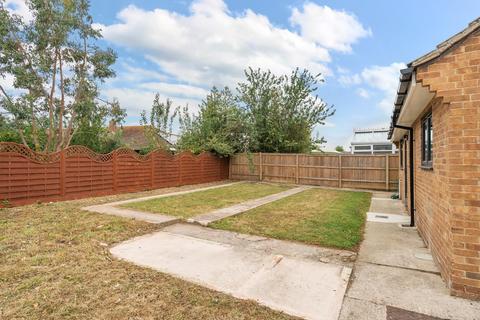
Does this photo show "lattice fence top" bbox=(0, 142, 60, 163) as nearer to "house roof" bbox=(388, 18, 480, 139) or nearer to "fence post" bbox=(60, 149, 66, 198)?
"fence post" bbox=(60, 149, 66, 198)

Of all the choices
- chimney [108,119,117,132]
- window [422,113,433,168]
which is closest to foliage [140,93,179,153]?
chimney [108,119,117,132]

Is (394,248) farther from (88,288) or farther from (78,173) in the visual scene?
(78,173)

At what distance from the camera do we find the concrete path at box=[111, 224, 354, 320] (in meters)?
2.83

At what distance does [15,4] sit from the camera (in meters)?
11.0

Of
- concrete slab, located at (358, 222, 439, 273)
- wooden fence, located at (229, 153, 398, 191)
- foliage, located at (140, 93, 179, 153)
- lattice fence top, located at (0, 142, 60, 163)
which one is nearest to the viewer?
concrete slab, located at (358, 222, 439, 273)

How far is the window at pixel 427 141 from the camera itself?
442cm

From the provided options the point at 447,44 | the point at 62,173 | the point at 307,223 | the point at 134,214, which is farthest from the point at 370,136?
the point at 62,173

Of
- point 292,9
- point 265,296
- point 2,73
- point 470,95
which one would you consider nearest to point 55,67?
point 2,73

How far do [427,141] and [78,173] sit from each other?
10001mm

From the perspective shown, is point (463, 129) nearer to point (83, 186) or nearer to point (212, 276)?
point (212, 276)

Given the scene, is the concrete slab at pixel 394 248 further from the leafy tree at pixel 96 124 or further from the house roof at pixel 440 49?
the leafy tree at pixel 96 124

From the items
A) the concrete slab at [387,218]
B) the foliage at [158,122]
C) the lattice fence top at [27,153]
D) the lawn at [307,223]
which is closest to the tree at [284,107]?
the foliage at [158,122]

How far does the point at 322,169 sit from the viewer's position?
50.2 ft

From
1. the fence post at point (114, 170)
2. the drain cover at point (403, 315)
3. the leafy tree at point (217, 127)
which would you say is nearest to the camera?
the drain cover at point (403, 315)
